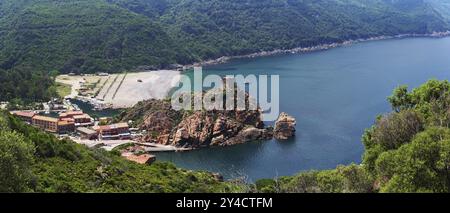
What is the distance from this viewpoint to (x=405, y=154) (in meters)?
12.1

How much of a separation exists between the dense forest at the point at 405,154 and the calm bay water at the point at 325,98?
3.36 metres

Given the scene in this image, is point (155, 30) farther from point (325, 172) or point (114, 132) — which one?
point (325, 172)

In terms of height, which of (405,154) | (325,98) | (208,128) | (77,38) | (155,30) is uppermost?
(155,30)

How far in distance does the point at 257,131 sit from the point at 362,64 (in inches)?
2023

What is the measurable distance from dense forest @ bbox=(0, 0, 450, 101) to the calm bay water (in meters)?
11.3

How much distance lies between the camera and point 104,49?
3553 inches

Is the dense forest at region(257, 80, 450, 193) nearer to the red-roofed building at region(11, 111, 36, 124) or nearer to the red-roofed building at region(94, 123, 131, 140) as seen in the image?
the red-roofed building at region(94, 123, 131, 140)

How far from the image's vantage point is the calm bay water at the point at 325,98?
129 feet

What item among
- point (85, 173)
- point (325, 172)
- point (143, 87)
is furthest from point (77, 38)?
point (325, 172)

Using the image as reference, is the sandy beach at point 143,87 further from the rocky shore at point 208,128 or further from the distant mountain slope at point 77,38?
the rocky shore at point 208,128

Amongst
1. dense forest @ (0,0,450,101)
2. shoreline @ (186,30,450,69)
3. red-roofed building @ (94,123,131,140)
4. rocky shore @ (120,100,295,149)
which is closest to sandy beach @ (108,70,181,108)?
dense forest @ (0,0,450,101)

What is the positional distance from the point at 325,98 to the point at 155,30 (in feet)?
167

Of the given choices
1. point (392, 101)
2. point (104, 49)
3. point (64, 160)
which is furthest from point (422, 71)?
point (64, 160)
